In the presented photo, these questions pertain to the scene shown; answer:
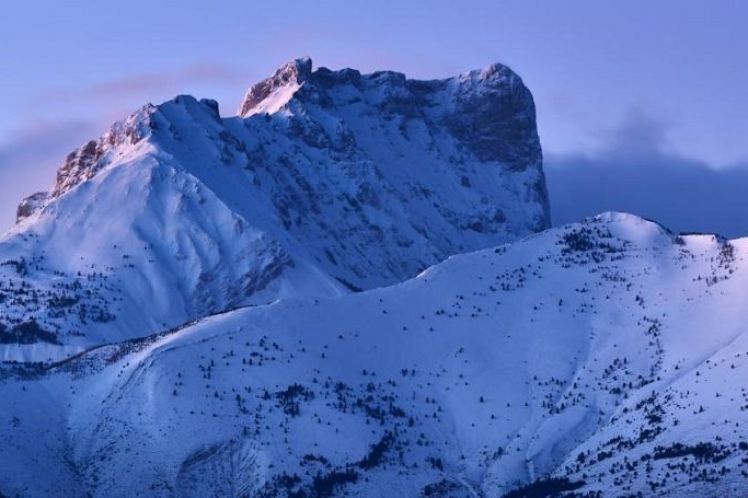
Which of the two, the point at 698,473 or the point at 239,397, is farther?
the point at 239,397

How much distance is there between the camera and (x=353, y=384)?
655ft

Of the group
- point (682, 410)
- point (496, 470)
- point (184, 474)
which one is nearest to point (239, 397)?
point (184, 474)

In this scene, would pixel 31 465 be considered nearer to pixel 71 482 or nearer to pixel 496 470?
pixel 71 482

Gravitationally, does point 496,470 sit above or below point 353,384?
below

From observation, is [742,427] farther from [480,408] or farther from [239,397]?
[239,397]

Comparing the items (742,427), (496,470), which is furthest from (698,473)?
(496,470)

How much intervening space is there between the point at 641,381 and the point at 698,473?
27875 millimetres

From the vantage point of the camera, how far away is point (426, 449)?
18950 cm

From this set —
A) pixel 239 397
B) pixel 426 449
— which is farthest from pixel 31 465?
pixel 426 449

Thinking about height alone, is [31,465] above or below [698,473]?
above

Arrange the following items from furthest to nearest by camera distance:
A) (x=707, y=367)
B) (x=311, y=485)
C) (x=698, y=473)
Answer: (x=707, y=367) < (x=311, y=485) < (x=698, y=473)

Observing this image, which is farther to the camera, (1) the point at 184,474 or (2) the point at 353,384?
(2) the point at 353,384

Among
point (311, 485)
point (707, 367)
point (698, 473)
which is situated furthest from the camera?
point (707, 367)

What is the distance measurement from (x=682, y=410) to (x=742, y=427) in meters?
8.77
